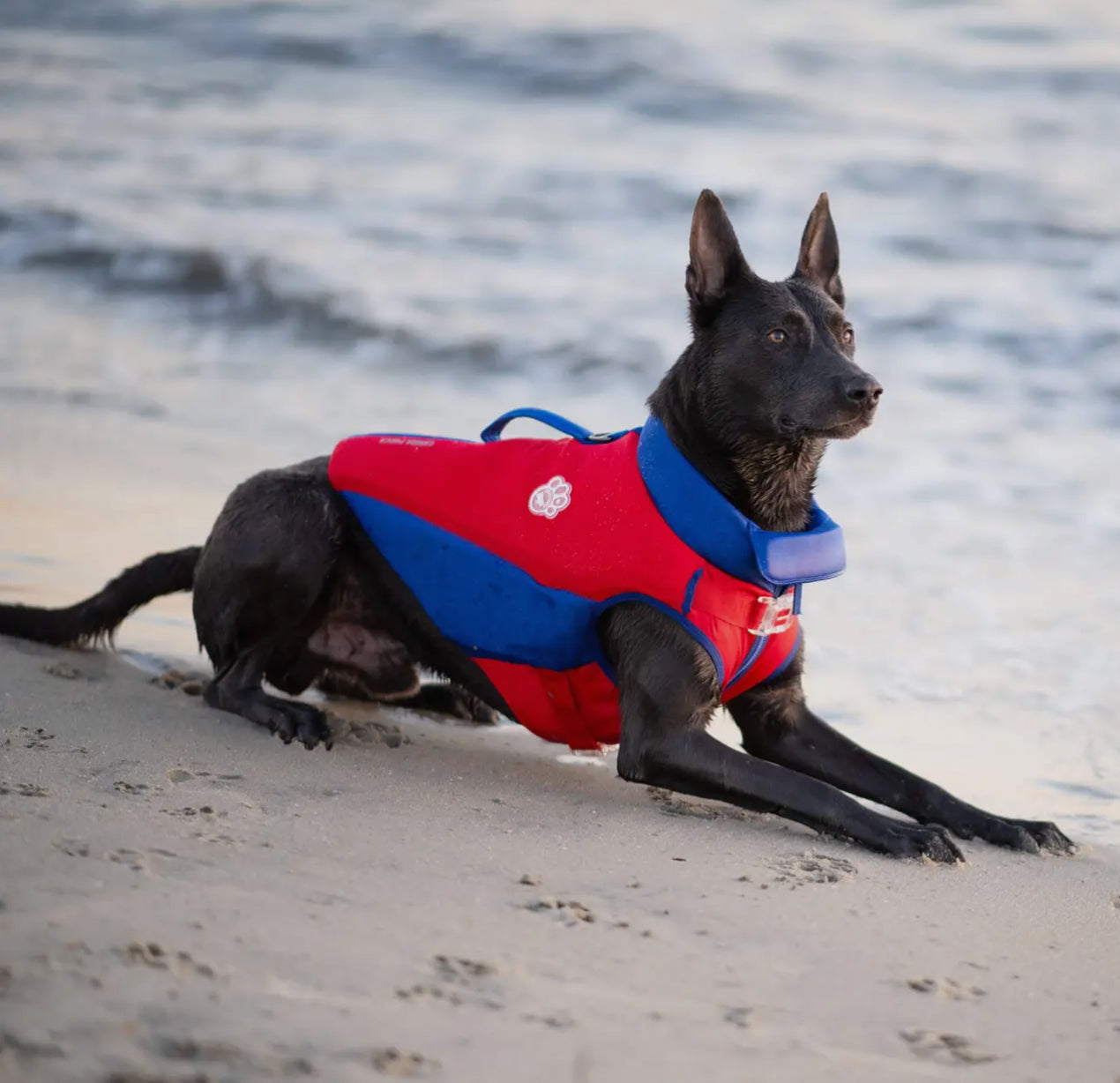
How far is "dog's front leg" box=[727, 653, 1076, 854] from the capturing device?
4.16 m

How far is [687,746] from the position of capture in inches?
154

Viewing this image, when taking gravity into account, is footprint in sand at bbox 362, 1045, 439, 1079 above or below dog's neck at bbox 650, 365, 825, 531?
below

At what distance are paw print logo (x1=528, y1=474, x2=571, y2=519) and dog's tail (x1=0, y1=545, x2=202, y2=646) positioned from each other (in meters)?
1.20

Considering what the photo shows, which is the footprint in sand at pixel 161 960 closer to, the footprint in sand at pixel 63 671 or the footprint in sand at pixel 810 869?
the footprint in sand at pixel 810 869

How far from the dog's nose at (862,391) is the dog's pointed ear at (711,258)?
0.43 meters

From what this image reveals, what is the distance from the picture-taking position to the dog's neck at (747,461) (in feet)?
13.5

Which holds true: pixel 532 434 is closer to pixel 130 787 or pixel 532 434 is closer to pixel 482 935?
pixel 130 787

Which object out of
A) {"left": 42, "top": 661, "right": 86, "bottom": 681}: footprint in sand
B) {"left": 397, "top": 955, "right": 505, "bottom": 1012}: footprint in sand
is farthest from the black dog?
{"left": 397, "top": 955, "right": 505, "bottom": 1012}: footprint in sand

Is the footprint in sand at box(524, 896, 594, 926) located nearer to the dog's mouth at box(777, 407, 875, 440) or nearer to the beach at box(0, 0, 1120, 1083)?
the beach at box(0, 0, 1120, 1083)

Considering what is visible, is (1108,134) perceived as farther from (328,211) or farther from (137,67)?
(137,67)

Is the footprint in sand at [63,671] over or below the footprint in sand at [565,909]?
below

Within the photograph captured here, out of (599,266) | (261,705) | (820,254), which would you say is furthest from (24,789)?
(599,266)

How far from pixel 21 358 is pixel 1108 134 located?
816 cm

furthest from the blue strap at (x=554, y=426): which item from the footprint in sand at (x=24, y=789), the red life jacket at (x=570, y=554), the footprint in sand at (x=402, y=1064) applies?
the footprint in sand at (x=402, y=1064)
